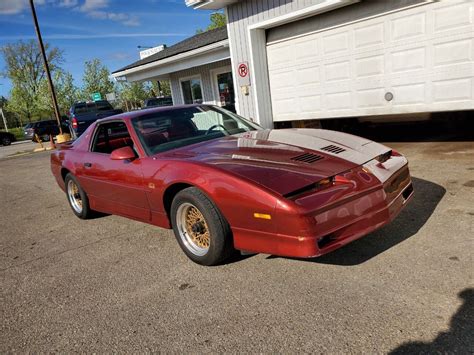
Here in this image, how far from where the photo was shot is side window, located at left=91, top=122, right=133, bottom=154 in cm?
493

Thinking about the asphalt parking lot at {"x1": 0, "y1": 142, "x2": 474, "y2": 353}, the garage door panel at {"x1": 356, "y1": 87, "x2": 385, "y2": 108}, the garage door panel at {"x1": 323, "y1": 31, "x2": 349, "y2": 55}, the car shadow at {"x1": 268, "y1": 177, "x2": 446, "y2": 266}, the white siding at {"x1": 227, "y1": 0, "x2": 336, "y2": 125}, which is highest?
the white siding at {"x1": 227, "y1": 0, "x2": 336, "y2": 125}

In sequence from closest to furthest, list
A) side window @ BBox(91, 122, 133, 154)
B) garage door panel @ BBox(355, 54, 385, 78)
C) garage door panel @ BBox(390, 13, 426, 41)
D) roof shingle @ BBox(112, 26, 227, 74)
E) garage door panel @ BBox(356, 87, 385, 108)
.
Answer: side window @ BBox(91, 122, 133, 154), garage door panel @ BBox(390, 13, 426, 41), garage door panel @ BBox(355, 54, 385, 78), garage door panel @ BBox(356, 87, 385, 108), roof shingle @ BBox(112, 26, 227, 74)

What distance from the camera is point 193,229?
136 inches

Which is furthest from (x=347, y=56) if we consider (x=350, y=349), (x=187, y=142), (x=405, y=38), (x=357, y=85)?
(x=350, y=349)

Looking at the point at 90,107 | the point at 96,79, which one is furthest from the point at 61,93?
the point at 90,107

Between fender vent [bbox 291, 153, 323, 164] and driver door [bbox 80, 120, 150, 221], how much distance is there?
157cm

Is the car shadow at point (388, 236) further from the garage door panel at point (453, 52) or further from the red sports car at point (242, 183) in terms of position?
the garage door panel at point (453, 52)

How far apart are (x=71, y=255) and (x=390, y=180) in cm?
325

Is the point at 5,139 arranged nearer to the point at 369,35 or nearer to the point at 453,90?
the point at 369,35

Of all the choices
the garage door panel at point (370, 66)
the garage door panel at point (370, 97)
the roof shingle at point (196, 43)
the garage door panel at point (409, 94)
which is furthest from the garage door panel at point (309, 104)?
the roof shingle at point (196, 43)

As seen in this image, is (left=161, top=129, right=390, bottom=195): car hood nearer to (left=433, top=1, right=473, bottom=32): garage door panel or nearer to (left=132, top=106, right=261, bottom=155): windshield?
(left=132, top=106, right=261, bottom=155): windshield

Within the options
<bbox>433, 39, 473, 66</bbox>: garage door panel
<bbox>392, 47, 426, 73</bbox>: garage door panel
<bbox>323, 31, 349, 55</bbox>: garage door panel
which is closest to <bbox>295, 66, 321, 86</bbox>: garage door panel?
<bbox>323, 31, 349, 55</bbox>: garage door panel

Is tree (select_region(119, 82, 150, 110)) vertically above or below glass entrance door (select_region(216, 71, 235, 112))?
above

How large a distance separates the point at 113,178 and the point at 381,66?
18.5 feet
